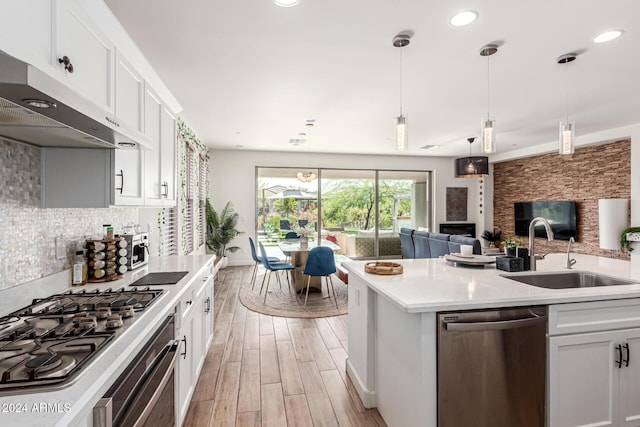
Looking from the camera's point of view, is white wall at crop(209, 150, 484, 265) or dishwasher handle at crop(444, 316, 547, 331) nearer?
dishwasher handle at crop(444, 316, 547, 331)

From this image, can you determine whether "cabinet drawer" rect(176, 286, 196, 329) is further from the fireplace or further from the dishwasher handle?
the fireplace

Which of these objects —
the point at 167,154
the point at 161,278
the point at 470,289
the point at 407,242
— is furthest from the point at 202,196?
the point at 470,289

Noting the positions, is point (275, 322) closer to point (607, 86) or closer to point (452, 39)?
point (452, 39)

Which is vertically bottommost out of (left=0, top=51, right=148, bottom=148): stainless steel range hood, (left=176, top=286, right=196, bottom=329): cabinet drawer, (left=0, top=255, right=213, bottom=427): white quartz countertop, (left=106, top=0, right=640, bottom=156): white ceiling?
(left=176, top=286, right=196, bottom=329): cabinet drawer

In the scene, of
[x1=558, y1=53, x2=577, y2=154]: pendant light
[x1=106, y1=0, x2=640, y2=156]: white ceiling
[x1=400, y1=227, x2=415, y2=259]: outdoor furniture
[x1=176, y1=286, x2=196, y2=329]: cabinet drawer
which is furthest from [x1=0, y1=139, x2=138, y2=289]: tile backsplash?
[x1=400, y1=227, x2=415, y2=259]: outdoor furniture

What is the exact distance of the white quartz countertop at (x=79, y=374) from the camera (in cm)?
72

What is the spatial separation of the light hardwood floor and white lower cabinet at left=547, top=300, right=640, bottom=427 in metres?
1.05

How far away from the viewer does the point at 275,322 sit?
3.71 metres

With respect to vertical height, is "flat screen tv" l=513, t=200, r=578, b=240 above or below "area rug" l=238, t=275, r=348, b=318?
above

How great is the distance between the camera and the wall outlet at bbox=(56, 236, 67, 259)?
1.83 meters

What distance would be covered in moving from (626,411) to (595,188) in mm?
5899

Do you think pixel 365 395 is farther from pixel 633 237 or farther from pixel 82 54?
pixel 633 237

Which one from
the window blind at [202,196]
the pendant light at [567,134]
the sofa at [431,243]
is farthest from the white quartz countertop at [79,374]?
the window blind at [202,196]

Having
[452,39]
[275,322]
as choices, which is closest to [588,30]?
[452,39]
